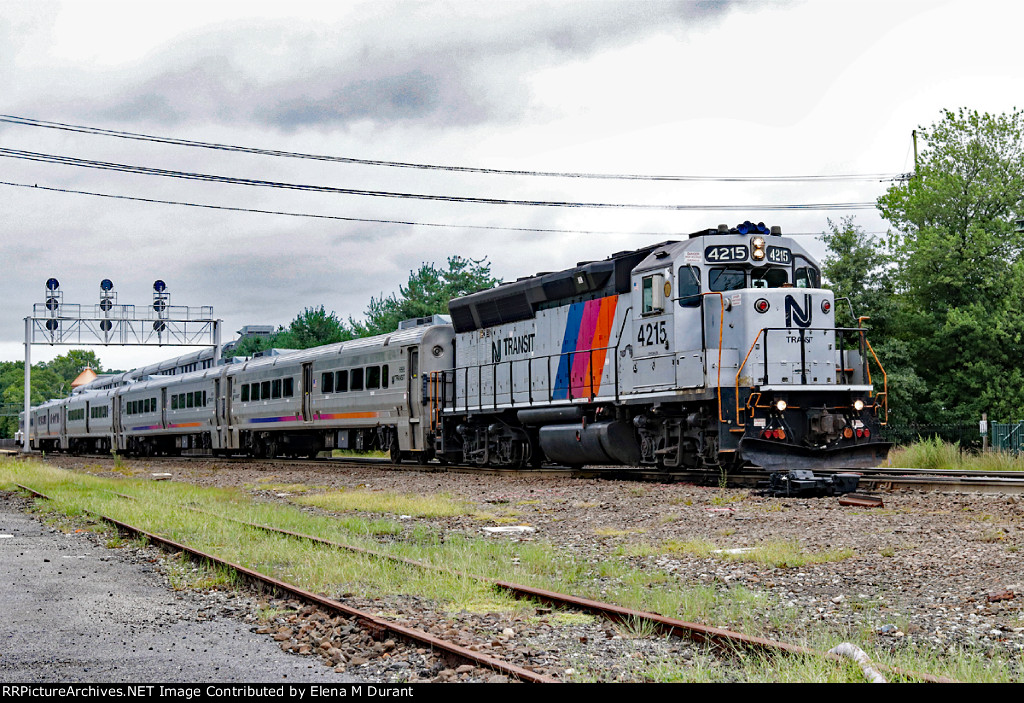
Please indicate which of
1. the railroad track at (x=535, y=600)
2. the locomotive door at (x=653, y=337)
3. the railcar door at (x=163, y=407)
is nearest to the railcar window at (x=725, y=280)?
the locomotive door at (x=653, y=337)

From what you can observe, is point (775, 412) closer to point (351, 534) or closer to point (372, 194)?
point (351, 534)

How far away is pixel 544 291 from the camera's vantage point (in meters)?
19.6

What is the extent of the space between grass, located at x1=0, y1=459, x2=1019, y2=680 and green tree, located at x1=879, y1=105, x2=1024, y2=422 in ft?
90.1

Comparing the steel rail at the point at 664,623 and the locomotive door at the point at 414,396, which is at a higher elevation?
the locomotive door at the point at 414,396

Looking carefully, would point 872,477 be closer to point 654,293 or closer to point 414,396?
point 654,293

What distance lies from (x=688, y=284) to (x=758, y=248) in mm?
1239

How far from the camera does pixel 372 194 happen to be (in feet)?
94.3

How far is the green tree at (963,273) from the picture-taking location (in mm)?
35000

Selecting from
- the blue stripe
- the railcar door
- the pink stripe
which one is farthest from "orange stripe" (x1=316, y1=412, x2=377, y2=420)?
the railcar door

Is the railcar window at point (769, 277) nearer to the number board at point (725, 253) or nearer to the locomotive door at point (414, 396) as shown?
the number board at point (725, 253)

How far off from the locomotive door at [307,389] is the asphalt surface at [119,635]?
1940cm

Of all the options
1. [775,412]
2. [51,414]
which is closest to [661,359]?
[775,412]

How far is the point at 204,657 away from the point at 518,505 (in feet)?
28.0

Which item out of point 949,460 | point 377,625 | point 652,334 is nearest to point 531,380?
point 652,334
